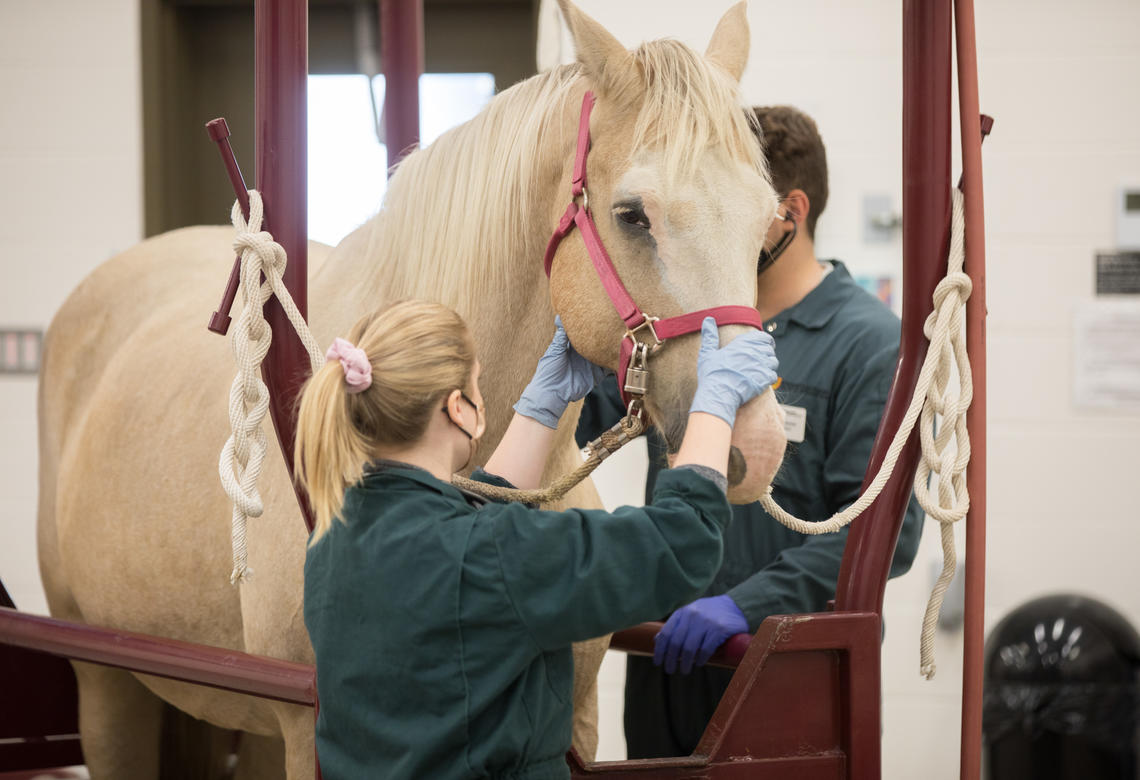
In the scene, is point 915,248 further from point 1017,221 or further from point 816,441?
point 1017,221

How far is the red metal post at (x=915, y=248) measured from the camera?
0.95 metres

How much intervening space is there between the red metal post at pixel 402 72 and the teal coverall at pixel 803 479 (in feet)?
1.72

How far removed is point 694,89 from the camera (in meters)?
0.93

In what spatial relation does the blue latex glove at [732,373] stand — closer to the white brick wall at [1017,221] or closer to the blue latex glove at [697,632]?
the blue latex glove at [697,632]

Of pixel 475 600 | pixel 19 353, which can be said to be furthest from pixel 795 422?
pixel 19 353

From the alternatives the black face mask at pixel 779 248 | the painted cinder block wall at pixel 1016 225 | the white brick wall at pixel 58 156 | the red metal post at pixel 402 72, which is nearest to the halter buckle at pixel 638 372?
the black face mask at pixel 779 248

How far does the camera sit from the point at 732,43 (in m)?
1.09

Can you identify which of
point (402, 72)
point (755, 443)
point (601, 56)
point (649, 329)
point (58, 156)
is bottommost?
point (755, 443)

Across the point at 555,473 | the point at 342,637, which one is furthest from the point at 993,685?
the point at 342,637

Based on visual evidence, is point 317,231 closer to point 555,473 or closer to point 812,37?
point 812,37

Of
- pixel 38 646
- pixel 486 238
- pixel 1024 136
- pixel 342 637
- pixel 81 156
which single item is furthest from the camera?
pixel 81 156

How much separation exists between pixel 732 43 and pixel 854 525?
56 centimetres

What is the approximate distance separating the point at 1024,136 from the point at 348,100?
202cm

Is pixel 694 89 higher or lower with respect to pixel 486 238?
higher
